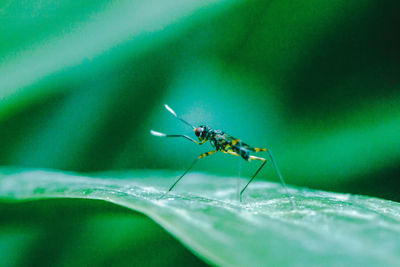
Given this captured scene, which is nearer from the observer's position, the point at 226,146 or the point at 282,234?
the point at 282,234

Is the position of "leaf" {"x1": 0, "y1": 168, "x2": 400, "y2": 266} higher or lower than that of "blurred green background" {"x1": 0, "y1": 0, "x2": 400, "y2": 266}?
lower

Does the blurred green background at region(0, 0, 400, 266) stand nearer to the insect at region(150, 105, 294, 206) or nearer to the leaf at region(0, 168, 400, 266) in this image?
the insect at region(150, 105, 294, 206)

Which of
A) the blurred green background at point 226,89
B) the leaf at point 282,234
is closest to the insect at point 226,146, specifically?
the blurred green background at point 226,89

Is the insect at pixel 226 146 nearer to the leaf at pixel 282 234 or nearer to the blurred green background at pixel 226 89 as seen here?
the blurred green background at pixel 226 89

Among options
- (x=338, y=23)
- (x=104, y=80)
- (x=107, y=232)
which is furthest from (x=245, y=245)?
(x=338, y=23)

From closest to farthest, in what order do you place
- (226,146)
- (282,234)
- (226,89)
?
(282,234)
(226,146)
(226,89)

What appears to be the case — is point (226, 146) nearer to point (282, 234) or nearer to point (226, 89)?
point (226, 89)

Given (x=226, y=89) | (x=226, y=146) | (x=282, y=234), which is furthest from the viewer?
(x=226, y=89)

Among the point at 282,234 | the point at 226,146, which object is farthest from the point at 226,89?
the point at 282,234

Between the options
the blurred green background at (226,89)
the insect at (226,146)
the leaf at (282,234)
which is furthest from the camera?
the blurred green background at (226,89)

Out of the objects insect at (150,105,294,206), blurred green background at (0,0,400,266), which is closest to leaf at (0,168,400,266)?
insect at (150,105,294,206)
